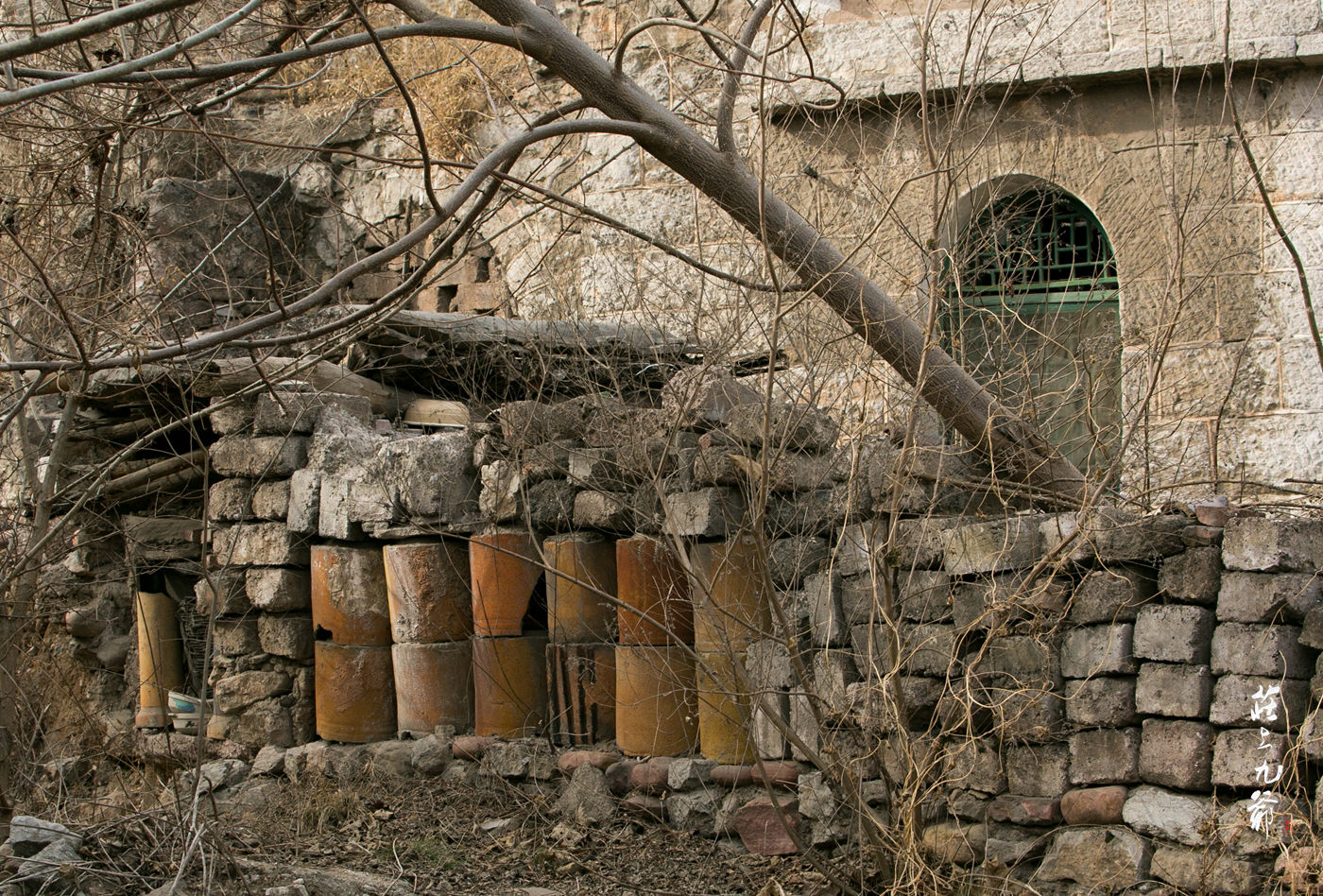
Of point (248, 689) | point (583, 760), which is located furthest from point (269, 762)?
point (583, 760)

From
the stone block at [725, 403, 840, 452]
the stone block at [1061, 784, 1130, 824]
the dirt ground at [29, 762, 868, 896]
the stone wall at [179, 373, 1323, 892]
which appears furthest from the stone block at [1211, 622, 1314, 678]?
Result: the stone block at [725, 403, 840, 452]

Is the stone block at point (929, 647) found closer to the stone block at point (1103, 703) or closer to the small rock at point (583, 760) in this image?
the stone block at point (1103, 703)

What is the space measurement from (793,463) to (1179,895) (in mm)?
2083

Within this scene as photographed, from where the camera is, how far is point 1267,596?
379 centimetres

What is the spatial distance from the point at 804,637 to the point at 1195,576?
1.56 meters

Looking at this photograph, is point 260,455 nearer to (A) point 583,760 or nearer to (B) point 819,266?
(A) point 583,760

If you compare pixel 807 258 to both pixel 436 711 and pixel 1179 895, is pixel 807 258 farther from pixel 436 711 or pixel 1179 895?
pixel 436 711

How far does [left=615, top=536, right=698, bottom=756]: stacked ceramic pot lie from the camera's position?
5.41 meters

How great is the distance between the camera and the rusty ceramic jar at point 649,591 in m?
5.48

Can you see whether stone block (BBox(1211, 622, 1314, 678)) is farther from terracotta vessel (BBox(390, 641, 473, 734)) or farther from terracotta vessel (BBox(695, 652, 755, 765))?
terracotta vessel (BBox(390, 641, 473, 734))

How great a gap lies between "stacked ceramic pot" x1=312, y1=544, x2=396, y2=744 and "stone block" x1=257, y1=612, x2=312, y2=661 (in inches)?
7.4

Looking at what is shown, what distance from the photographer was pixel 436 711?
6148 mm

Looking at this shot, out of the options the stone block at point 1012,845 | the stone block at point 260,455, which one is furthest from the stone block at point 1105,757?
the stone block at point 260,455

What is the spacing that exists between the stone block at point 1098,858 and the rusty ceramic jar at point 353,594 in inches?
140
